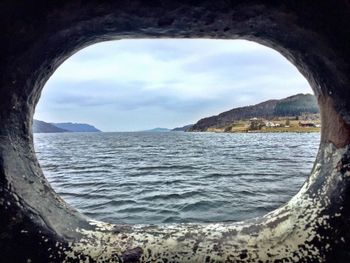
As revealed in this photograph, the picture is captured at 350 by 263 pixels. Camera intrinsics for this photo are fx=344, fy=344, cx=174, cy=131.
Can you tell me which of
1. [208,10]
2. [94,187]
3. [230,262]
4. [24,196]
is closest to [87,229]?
[24,196]

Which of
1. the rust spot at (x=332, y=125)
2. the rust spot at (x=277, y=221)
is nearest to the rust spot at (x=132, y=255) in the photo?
the rust spot at (x=277, y=221)

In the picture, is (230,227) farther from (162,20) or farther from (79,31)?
(79,31)

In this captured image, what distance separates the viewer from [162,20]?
150 cm

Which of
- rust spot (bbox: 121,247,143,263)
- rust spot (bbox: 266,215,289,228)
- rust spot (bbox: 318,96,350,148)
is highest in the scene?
rust spot (bbox: 318,96,350,148)

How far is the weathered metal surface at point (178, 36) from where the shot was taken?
55.0 inches

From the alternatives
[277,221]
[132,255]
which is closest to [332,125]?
[277,221]

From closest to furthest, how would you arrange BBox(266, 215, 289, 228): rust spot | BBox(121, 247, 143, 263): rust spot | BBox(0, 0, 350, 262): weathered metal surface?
1. BBox(0, 0, 350, 262): weathered metal surface
2. BBox(121, 247, 143, 263): rust spot
3. BBox(266, 215, 289, 228): rust spot

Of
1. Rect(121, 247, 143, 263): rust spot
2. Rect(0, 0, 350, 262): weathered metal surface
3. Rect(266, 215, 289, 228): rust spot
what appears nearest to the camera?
Rect(0, 0, 350, 262): weathered metal surface

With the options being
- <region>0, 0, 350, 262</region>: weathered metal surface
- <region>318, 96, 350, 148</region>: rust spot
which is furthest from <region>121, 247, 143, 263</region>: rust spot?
<region>318, 96, 350, 148</region>: rust spot

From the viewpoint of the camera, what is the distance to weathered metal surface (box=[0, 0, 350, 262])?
4.58ft

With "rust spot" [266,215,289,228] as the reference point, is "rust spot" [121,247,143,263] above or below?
below

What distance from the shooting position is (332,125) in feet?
5.18

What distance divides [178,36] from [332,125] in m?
0.84

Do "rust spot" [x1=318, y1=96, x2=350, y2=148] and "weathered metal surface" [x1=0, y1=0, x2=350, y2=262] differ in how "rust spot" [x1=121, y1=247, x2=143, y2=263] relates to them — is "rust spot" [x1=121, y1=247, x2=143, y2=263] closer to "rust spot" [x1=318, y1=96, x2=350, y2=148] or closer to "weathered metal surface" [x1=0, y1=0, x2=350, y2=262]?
"weathered metal surface" [x1=0, y1=0, x2=350, y2=262]
